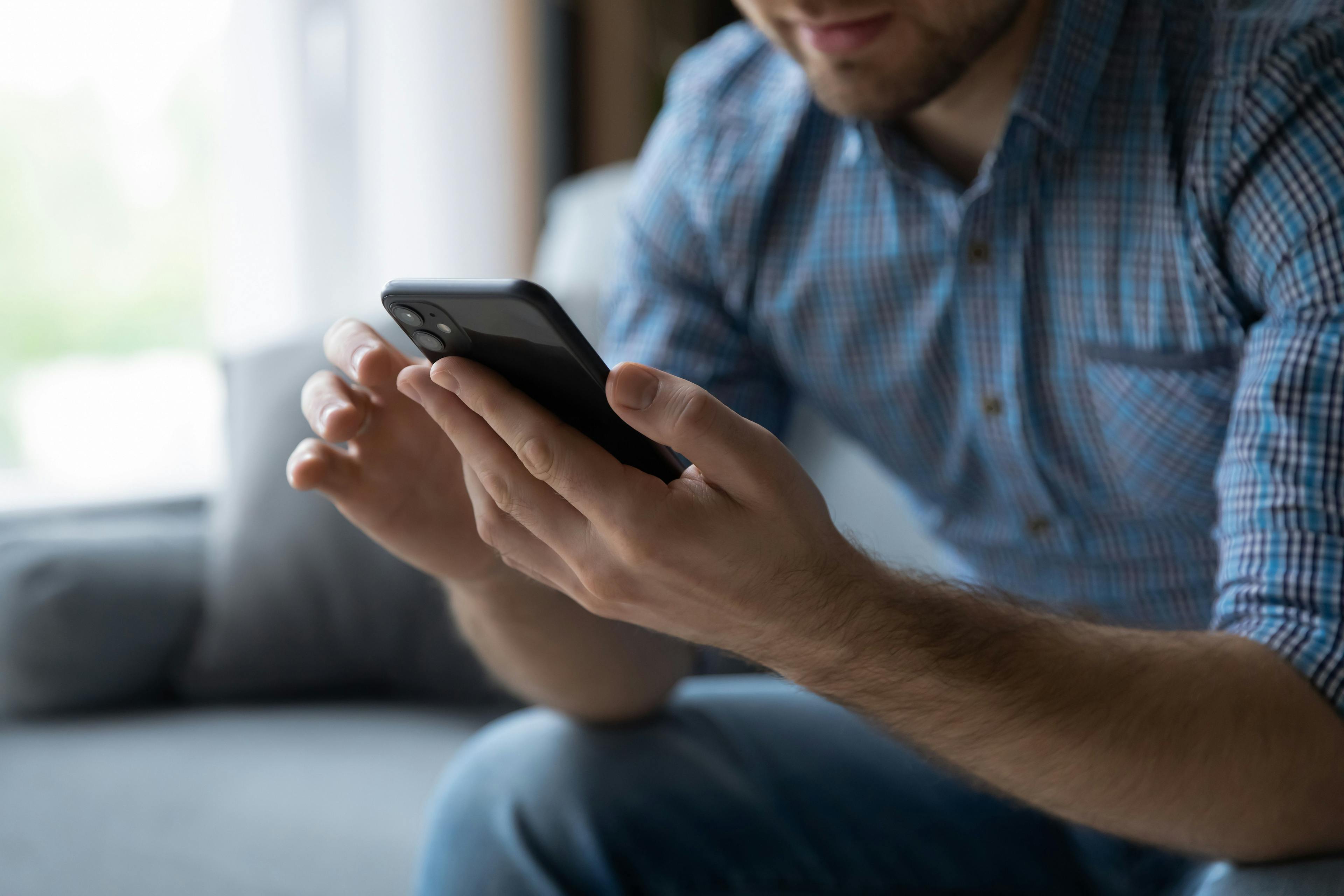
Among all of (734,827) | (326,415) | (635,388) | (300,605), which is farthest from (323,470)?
(300,605)

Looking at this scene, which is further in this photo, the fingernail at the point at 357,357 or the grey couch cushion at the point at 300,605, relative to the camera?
the grey couch cushion at the point at 300,605

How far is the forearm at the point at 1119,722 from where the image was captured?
646 mm

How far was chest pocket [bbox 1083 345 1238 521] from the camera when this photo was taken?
2.82 ft

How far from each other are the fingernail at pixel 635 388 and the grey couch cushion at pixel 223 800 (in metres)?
0.69

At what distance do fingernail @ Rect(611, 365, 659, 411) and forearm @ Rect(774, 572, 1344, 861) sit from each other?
193 mm

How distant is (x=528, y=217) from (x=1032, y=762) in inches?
77.8

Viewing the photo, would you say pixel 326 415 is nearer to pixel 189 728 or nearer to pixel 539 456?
pixel 539 456

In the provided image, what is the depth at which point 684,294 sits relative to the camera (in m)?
1.09

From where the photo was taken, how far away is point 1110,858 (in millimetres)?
897

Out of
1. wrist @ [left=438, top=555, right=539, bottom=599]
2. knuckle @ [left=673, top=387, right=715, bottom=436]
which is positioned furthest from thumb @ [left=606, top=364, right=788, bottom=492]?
wrist @ [left=438, top=555, right=539, bottom=599]

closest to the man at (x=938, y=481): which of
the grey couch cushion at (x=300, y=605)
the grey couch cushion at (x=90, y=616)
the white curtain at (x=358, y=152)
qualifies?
the grey couch cushion at (x=300, y=605)

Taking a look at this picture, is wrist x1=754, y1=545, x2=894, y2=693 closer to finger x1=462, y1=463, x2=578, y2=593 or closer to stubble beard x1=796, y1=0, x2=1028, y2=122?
finger x1=462, y1=463, x2=578, y2=593

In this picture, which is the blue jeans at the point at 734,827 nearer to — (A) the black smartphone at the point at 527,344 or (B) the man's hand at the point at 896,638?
(B) the man's hand at the point at 896,638

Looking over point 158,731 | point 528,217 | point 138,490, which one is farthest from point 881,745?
point 528,217
